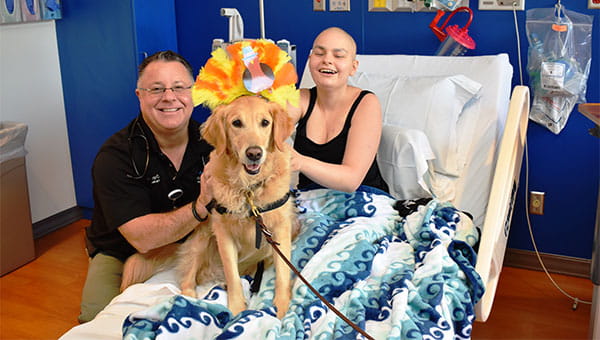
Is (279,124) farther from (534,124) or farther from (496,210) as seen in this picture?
(534,124)

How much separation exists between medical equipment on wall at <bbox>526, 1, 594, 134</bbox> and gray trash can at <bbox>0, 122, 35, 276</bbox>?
8.11 feet

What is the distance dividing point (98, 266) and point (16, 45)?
161 cm

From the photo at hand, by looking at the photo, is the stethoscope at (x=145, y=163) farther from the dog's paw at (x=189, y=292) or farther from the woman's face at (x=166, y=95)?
the dog's paw at (x=189, y=292)

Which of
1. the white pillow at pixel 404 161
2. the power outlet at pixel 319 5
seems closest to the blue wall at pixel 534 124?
the power outlet at pixel 319 5

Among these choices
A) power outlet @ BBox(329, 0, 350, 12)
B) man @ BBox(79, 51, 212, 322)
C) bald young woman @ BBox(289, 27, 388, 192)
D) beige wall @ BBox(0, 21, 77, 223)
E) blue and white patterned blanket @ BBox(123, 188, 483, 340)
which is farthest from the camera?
beige wall @ BBox(0, 21, 77, 223)

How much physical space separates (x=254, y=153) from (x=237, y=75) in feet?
0.74

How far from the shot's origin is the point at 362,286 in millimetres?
1757

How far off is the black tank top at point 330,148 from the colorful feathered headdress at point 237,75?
62 cm

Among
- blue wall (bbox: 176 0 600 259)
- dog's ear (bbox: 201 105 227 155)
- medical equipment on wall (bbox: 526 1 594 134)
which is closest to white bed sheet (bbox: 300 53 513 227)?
medical equipment on wall (bbox: 526 1 594 134)

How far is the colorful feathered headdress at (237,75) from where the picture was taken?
1688mm

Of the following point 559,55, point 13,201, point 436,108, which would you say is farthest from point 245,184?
point 13,201

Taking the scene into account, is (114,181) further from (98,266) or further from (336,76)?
(336,76)

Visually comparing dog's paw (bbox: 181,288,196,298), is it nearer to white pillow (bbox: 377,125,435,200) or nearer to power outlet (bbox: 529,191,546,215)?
white pillow (bbox: 377,125,435,200)

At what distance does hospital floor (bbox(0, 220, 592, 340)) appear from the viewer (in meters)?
2.58
